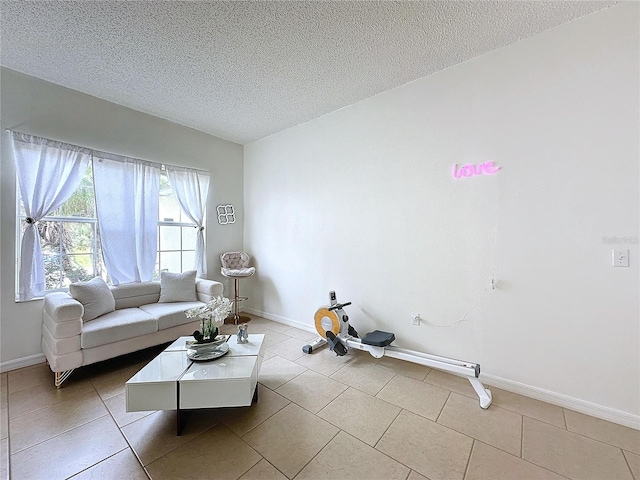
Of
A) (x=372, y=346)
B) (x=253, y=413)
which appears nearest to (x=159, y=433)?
(x=253, y=413)

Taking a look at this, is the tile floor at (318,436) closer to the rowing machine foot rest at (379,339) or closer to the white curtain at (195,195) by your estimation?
the rowing machine foot rest at (379,339)

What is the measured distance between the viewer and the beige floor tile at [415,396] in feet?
6.47

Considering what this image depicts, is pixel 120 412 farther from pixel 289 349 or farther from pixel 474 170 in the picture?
pixel 474 170

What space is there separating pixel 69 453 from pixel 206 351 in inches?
34.3

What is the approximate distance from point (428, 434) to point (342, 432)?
1.83 feet

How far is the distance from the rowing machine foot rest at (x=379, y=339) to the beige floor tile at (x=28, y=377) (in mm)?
2868

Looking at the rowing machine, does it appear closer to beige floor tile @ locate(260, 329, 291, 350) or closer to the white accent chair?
beige floor tile @ locate(260, 329, 291, 350)

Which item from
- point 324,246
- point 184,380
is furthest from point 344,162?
point 184,380

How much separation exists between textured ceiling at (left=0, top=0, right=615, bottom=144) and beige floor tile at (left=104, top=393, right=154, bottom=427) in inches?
110

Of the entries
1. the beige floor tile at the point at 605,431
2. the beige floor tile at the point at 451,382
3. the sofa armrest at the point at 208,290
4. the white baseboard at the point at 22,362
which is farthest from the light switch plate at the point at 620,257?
the white baseboard at the point at 22,362

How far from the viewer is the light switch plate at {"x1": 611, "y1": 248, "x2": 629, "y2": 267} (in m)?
1.81

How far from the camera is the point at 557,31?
2.03m

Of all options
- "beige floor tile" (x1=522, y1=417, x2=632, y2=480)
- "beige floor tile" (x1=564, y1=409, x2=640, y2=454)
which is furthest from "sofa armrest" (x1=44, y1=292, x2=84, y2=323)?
"beige floor tile" (x1=564, y1=409, x2=640, y2=454)

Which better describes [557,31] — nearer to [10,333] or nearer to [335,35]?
[335,35]
